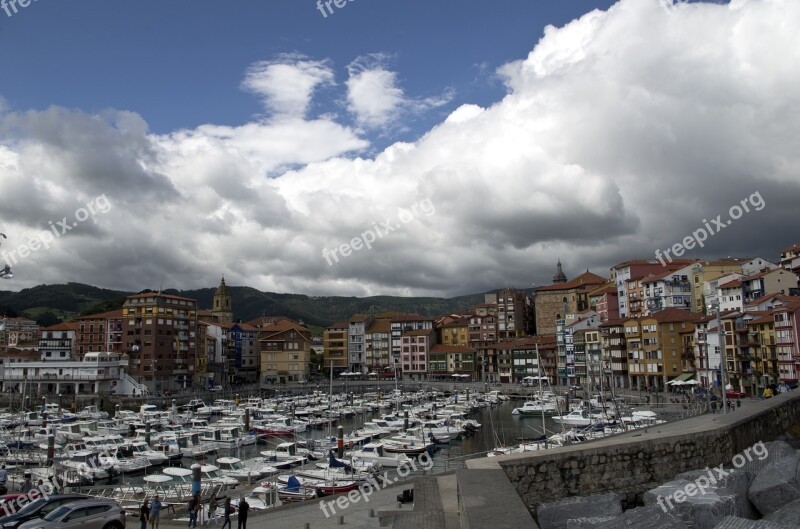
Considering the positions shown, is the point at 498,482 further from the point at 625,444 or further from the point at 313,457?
the point at 313,457

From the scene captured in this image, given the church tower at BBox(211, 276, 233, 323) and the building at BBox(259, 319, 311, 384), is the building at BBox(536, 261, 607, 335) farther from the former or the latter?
the church tower at BBox(211, 276, 233, 323)

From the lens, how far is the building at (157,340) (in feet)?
333

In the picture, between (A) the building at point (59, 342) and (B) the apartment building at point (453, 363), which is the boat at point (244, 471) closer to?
(A) the building at point (59, 342)

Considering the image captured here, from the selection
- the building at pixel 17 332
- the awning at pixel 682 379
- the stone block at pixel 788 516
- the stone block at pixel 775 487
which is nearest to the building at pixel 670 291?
the awning at pixel 682 379

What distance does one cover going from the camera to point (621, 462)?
16062 mm

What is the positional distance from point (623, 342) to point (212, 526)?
8116 cm

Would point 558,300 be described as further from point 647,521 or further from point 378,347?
point 647,521

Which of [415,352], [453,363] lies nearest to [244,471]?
[453,363]

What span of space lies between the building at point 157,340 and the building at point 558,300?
245 feet

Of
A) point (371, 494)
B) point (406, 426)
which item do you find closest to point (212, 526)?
point (371, 494)

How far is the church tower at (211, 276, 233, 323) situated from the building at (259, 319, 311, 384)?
40342mm

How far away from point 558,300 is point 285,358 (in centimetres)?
6153

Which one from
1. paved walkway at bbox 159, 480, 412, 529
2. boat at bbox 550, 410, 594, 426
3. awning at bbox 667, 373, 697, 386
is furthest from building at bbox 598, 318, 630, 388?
paved walkway at bbox 159, 480, 412, 529

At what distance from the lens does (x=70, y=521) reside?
1551 centimetres
